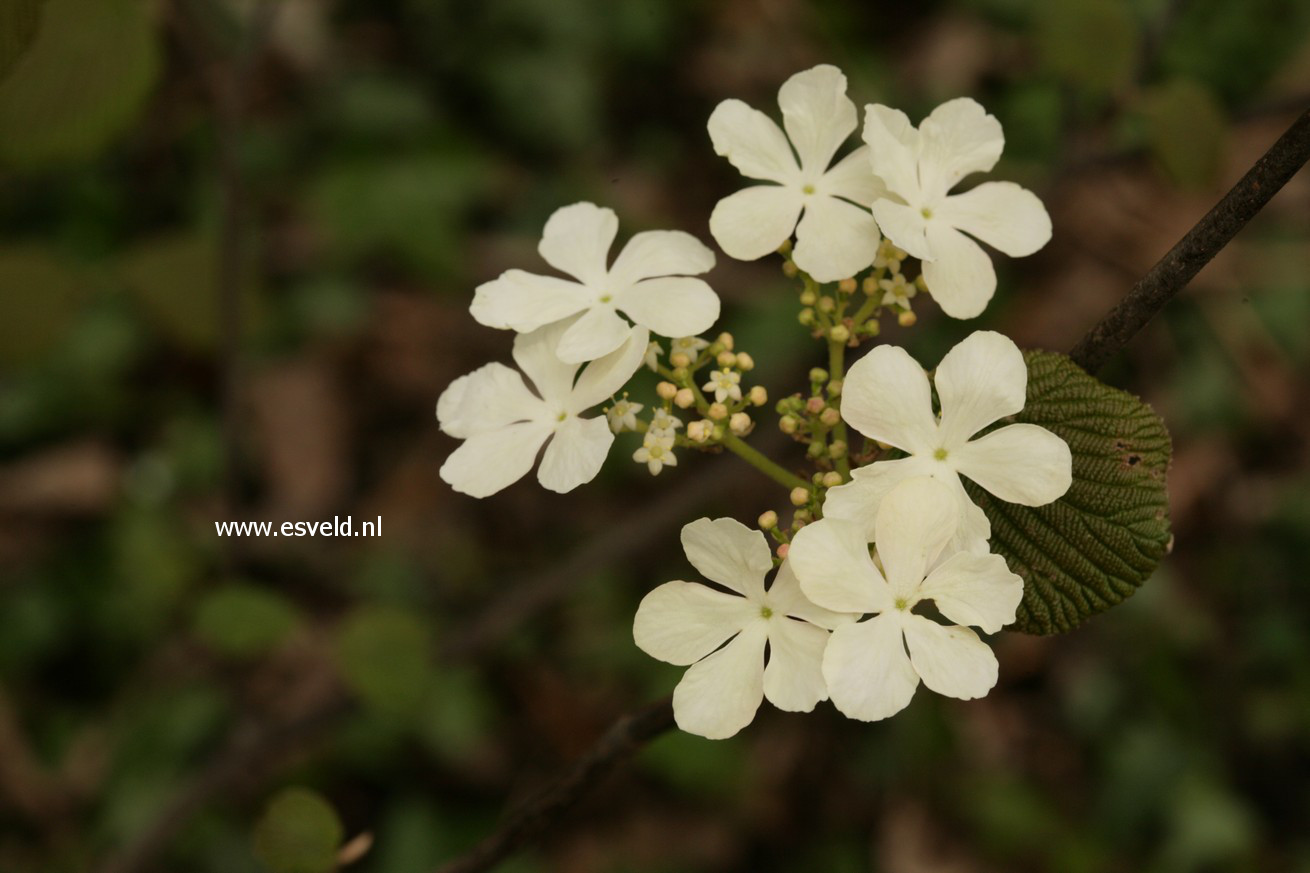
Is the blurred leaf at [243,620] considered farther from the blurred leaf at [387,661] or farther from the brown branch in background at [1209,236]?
the brown branch in background at [1209,236]

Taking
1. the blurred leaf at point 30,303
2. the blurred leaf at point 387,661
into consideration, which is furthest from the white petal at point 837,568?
the blurred leaf at point 30,303

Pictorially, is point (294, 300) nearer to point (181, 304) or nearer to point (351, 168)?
point (351, 168)

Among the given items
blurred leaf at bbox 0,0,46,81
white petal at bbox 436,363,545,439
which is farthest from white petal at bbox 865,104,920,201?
blurred leaf at bbox 0,0,46,81

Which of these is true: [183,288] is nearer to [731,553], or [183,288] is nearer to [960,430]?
[731,553]

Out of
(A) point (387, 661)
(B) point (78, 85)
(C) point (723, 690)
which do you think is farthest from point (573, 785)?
(B) point (78, 85)

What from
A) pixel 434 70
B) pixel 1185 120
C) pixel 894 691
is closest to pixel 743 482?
pixel 1185 120

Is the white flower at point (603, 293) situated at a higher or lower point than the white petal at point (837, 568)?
higher
